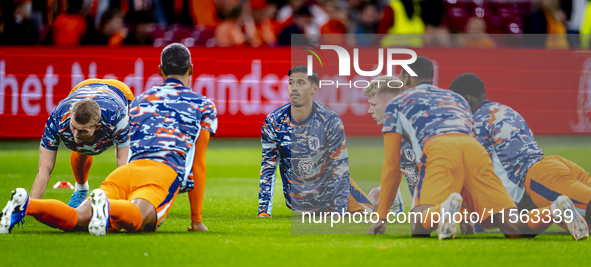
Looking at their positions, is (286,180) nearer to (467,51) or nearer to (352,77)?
(352,77)

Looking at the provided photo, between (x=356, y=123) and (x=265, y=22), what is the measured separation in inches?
270

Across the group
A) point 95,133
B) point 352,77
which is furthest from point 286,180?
point 95,133

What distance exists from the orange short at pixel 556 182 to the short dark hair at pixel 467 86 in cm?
84

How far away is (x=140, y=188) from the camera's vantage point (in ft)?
17.8

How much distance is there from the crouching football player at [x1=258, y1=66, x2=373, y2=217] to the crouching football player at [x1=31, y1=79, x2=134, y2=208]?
154cm

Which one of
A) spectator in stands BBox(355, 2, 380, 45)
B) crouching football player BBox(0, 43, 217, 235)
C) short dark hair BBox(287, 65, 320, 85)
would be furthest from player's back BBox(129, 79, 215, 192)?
spectator in stands BBox(355, 2, 380, 45)

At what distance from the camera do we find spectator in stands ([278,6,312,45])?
14.6 meters

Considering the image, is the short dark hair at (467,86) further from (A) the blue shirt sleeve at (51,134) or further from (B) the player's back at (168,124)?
(A) the blue shirt sleeve at (51,134)

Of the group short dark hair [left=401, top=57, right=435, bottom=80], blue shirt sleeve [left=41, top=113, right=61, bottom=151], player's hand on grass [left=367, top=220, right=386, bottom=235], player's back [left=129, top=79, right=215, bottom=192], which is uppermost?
short dark hair [left=401, top=57, right=435, bottom=80]

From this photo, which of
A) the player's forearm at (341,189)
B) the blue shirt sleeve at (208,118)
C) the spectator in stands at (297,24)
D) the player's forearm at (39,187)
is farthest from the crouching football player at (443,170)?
the spectator in stands at (297,24)

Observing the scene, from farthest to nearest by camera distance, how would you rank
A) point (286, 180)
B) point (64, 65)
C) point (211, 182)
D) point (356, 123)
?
1. point (64, 65)
2. point (211, 182)
3. point (356, 123)
4. point (286, 180)

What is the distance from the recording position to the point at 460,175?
5426 mm

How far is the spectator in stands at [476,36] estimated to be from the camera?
1318 cm

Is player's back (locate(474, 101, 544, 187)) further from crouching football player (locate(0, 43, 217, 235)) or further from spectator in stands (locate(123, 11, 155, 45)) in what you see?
spectator in stands (locate(123, 11, 155, 45))
